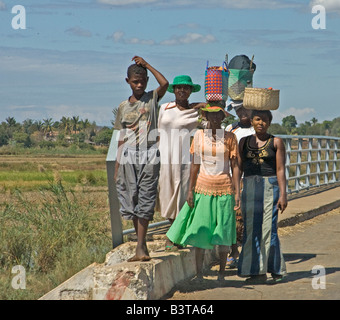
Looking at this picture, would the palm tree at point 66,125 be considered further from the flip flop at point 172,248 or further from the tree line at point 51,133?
the flip flop at point 172,248

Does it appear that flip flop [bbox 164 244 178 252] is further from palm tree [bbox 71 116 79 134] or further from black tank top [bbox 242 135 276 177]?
palm tree [bbox 71 116 79 134]

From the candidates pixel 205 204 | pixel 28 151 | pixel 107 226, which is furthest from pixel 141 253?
pixel 28 151

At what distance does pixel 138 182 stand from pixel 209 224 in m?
0.82

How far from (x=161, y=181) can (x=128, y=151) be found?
97cm

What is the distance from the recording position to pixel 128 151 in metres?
6.77

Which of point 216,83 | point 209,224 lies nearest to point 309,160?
point 216,83

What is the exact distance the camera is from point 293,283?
7012mm

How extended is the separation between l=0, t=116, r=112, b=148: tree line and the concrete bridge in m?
73.6

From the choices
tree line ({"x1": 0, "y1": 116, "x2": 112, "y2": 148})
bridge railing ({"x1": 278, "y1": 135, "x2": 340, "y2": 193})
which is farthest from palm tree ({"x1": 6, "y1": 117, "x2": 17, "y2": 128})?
bridge railing ({"x1": 278, "y1": 135, "x2": 340, "y2": 193})

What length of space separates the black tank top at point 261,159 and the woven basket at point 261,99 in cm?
32

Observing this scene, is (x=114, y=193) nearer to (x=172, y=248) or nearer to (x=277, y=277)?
(x=172, y=248)

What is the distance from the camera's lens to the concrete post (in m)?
7.20
